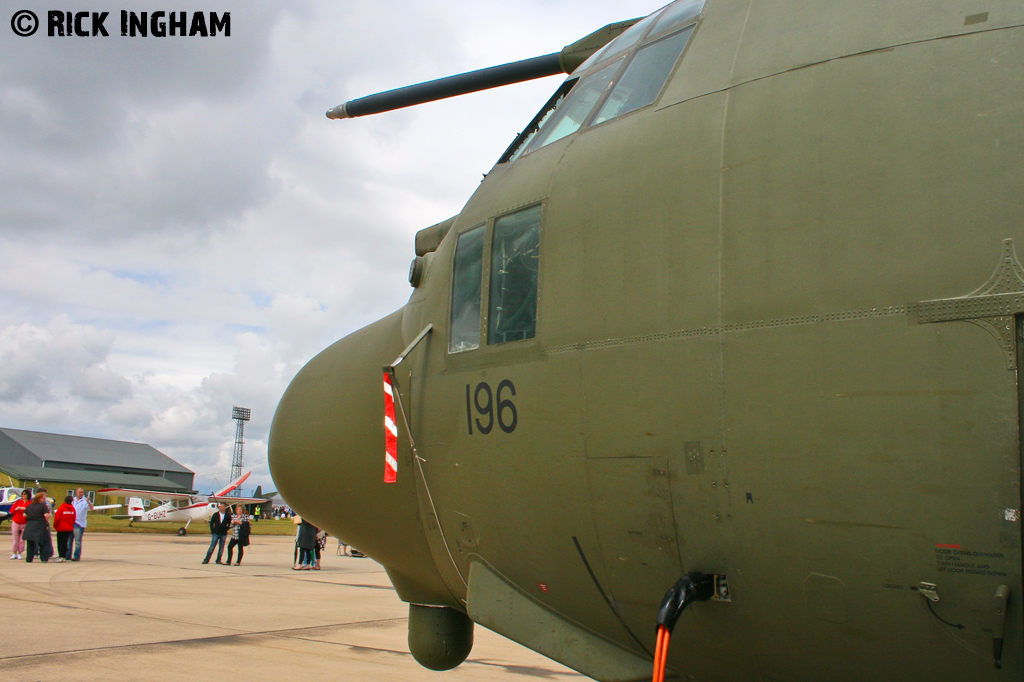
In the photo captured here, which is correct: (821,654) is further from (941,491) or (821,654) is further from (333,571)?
(333,571)

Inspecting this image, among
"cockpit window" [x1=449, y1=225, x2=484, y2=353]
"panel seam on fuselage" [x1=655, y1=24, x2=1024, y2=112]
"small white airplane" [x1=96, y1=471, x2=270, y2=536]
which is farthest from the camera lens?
"small white airplane" [x1=96, y1=471, x2=270, y2=536]

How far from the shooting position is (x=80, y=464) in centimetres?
8206

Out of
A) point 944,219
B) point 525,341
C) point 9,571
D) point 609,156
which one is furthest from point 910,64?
point 9,571

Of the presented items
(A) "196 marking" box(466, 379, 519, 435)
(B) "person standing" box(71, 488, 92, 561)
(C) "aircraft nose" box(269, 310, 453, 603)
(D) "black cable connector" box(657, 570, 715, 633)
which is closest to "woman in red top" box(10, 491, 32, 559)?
(B) "person standing" box(71, 488, 92, 561)

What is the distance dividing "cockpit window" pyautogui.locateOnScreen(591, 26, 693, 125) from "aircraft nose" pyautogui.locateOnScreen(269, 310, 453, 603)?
1987 mm

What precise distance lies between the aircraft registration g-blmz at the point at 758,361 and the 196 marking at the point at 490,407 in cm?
1

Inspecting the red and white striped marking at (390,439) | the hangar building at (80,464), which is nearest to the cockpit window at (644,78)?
the red and white striped marking at (390,439)

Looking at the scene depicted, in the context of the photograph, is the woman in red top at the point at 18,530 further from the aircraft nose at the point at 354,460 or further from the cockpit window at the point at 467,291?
the cockpit window at the point at 467,291

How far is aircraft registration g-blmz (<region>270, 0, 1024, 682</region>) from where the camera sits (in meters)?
2.62

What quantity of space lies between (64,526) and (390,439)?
58.9 ft

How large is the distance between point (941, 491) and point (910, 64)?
1646mm

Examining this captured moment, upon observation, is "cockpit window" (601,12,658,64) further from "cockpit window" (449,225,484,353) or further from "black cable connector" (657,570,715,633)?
"black cable connector" (657,570,715,633)

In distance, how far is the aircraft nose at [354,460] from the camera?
189 inches

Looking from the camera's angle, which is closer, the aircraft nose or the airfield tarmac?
the aircraft nose
